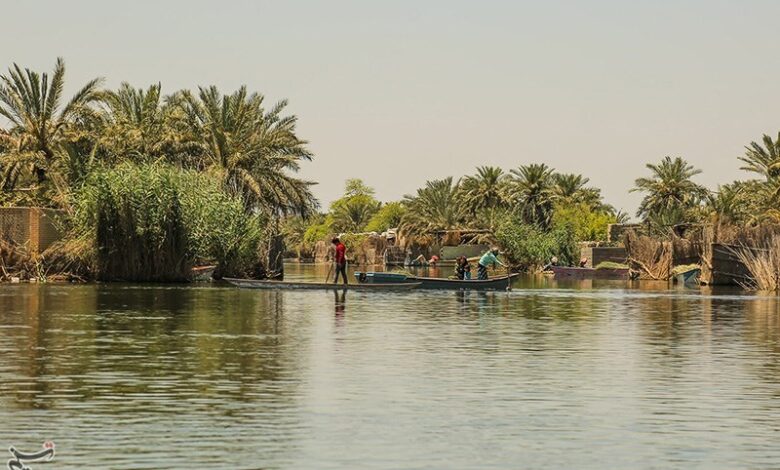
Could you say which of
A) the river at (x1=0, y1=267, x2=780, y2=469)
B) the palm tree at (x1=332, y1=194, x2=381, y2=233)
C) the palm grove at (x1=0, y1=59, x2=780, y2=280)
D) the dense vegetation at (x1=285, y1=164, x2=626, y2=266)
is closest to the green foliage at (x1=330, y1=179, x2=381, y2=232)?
the palm tree at (x1=332, y1=194, x2=381, y2=233)

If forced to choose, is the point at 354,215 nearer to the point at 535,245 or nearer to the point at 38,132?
the point at 535,245

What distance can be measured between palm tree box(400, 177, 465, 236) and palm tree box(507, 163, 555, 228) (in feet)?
18.5

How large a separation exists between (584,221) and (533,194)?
22.2 ft

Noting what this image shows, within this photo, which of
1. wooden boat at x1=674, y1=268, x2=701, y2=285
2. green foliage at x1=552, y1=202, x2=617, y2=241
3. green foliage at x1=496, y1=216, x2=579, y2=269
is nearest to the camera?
wooden boat at x1=674, y1=268, x2=701, y2=285

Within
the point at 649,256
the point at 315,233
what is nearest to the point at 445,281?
the point at 649,256

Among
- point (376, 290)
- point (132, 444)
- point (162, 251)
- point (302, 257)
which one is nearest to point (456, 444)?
point (132, 444)

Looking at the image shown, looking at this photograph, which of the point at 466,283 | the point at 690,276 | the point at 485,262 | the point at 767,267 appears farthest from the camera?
the point at 690,276

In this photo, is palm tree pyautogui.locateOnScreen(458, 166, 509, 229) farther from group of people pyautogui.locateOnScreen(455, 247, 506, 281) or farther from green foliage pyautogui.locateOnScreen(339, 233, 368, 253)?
group of people pyautogui.locateOnScreen(455, 247, 506, 281)

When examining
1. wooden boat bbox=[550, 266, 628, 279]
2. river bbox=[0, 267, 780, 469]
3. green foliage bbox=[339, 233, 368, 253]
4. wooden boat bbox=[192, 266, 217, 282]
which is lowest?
river bbox=[0, 267, 780, 469]

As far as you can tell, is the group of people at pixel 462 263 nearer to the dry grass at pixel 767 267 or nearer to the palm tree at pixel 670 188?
the dry grass at pixel 767 267

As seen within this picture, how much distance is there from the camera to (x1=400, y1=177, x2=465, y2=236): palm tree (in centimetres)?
12006

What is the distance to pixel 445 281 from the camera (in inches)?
2078

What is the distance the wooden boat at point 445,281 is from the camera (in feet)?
173

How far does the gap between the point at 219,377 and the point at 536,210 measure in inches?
3919
